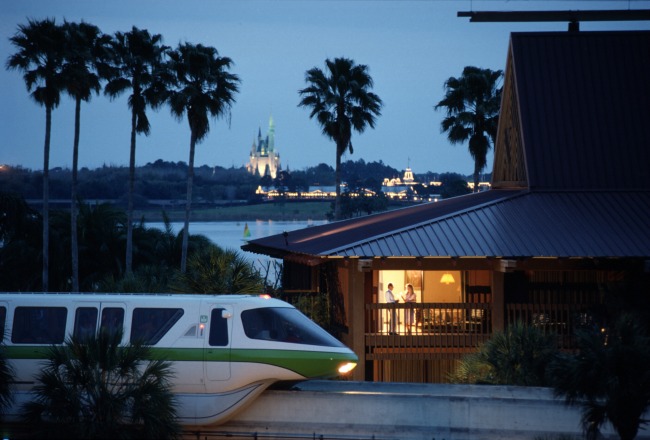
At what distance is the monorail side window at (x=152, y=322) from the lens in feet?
53.7

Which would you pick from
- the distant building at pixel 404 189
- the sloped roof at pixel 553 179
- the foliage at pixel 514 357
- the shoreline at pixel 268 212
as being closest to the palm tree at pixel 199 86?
the sloped roof at pixel 553 179

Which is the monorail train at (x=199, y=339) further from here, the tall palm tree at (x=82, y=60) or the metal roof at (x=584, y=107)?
the tall palm tree at (x=82, y=60)

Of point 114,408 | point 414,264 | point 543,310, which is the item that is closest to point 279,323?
point 114,408

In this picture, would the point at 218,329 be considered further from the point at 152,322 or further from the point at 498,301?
the point at 498,301

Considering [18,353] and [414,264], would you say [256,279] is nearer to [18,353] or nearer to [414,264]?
[414,264]

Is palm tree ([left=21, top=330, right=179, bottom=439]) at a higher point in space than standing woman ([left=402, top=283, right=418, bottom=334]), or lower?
lower

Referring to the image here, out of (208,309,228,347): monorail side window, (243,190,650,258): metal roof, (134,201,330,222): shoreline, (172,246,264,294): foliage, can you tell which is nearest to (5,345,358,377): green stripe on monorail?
(208,309,228,347): monorail side window

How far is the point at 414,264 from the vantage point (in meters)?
24.2

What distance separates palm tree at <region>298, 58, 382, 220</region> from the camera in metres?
47.3

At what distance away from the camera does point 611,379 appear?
1313cm

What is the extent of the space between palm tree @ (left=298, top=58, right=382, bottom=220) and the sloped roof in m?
15.9

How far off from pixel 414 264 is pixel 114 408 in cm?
1175

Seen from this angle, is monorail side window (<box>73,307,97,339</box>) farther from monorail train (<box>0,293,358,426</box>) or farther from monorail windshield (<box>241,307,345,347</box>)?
monorail windshield (<box>241,307,345,347</box>)

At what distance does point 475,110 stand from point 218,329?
35.0m
